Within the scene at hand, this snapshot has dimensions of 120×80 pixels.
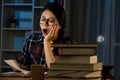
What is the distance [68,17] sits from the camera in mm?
4496

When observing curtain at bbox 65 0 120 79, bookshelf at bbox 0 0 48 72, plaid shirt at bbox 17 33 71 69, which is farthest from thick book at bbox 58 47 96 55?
bookshelf at bbox 0 0 48 72

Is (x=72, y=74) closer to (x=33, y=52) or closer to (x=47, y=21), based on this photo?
(x=47, y=21)

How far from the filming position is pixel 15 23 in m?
4.84

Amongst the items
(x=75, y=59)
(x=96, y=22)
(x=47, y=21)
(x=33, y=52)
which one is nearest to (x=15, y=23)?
(x=96, y=22)

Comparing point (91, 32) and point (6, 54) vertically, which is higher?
point (91, 32)

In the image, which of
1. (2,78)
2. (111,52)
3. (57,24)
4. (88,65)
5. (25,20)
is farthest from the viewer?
(25,20)

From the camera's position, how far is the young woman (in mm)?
1540

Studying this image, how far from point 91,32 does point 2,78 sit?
11.6 ft

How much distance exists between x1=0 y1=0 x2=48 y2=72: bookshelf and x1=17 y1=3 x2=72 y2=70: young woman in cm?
269

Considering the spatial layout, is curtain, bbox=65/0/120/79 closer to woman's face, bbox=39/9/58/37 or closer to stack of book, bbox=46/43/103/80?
woman's face, bbox=39/9/58/37

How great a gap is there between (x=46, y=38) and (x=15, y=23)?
3.40 metres

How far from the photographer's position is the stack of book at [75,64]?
905 mm

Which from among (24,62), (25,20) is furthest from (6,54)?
(24,62)

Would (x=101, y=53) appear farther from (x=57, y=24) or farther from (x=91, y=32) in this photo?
(x=57, y=24)
